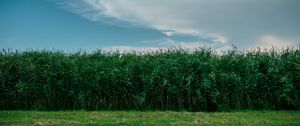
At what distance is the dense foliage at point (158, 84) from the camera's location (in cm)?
2331

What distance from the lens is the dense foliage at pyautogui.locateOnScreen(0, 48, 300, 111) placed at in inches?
918

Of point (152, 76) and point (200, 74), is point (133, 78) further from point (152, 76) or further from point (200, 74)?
point (200, 74)

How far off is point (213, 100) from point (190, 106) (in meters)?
1.36

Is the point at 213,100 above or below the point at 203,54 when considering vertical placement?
below

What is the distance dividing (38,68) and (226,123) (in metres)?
13.2

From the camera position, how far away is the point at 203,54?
2522 centimetres

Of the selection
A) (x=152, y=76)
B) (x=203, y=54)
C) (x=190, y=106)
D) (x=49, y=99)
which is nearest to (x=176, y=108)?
(x=190, y=106)

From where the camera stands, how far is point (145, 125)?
48.7ft

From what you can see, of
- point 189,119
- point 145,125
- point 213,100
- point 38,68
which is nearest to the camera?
point 145,125

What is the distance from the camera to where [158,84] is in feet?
76.9

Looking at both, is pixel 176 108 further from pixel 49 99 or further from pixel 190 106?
pixel 49 99

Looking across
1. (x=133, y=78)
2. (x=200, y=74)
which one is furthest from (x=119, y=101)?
(x=200, y=74)

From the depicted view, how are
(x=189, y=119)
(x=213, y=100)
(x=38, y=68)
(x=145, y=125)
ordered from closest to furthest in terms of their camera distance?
(x=145, y=125) < (x=189, y=119) < (x=213, y=100) < (x=38, y=68)

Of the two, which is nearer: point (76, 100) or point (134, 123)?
point (134, 123)
